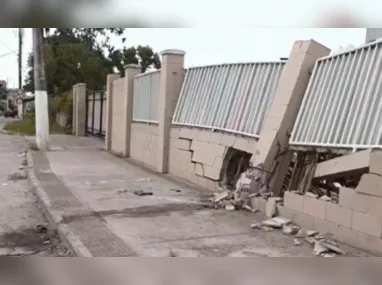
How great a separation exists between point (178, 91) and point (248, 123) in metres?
2.92

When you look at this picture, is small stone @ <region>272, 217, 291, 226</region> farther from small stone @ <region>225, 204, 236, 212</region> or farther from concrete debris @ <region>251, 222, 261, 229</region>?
small stone @ <region>225, 204, 236, 212</region>

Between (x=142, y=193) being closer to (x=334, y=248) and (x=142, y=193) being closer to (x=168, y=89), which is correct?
(x=168, y=89)

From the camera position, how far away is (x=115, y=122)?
47.8 ft

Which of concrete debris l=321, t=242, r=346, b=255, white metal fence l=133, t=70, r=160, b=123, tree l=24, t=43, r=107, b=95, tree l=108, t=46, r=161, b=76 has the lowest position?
concrete debris l=321, t=242, r=346, b=255

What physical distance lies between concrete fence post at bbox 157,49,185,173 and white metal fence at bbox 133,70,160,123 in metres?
0.81

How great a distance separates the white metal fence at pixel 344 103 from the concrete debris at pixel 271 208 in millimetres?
795

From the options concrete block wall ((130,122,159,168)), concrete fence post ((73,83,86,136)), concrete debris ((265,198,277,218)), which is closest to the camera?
concrete debris ((265,198,277,218))

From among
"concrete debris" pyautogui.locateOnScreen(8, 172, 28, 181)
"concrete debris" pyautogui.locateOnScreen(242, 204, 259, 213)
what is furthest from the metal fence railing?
"concrete debris" pyautogui.locateOnScreen(242, 204, 259, 213)

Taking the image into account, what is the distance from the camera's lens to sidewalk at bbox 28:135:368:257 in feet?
14.7

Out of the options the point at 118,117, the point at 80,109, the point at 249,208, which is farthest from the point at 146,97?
the point at 80,109

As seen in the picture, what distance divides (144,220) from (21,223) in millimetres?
1543

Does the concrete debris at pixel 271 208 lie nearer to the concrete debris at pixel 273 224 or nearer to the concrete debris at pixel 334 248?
the concrete debris at pixel 273 224

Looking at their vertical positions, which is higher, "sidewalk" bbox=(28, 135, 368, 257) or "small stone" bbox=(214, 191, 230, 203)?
"small stone" bbox=(214, 191, 230, 203)

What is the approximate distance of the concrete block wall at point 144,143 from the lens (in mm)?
10516
